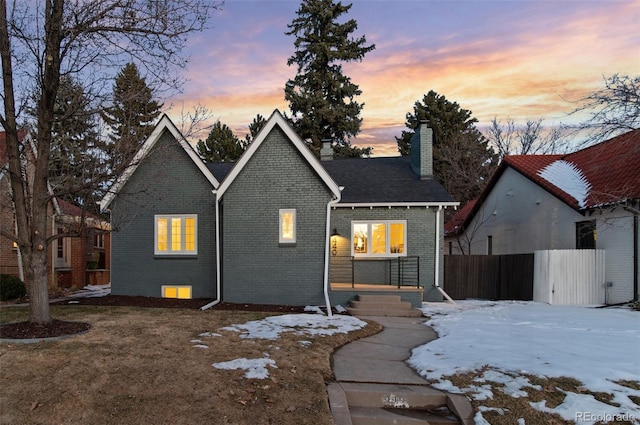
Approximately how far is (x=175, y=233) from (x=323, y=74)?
2351 centimetres

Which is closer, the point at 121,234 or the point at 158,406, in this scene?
the point at 158,406

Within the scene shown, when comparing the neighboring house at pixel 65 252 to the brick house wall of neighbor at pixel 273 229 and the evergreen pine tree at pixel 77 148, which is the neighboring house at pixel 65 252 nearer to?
the brick house wall of neighbor at pixel 273 229

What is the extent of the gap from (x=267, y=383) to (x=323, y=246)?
24.0 feet

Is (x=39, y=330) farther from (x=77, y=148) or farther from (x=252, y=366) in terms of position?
(x=252, y=366)

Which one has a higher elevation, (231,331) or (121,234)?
(121,234)

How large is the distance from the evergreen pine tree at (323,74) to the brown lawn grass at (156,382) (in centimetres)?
2720

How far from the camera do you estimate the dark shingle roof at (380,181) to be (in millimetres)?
15062

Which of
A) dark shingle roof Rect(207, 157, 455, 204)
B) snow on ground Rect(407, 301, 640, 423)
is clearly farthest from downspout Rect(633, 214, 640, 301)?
dark shingle roof Rect(207, 157, 455, 204)

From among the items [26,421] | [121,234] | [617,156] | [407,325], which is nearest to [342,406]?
[26,421]

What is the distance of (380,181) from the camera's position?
1656 centimetres

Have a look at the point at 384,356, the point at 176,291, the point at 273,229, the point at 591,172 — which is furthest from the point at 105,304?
the point at 591,172

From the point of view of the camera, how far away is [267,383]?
212 inches

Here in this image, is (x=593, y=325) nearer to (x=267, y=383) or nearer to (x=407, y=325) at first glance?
(x=407, y=325)

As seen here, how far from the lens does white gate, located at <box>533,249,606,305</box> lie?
44.9 feet
